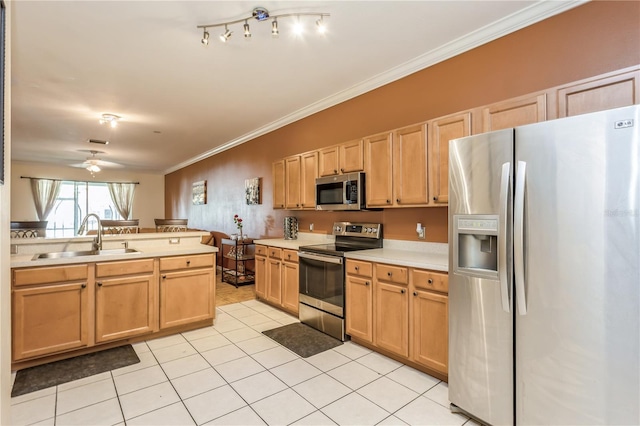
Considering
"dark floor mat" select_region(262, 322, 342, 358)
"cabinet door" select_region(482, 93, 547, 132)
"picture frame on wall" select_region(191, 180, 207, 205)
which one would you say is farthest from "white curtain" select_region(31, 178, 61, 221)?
"cabinet door" select_region(482, 93, 547, 132)

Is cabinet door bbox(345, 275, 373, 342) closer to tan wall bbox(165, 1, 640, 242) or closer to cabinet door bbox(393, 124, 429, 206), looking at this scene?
tan wall bbox(165, 1, 640, 242)

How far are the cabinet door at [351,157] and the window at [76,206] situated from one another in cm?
890

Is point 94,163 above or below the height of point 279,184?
above

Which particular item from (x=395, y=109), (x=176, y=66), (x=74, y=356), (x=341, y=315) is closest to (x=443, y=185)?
(x=395, y=109)

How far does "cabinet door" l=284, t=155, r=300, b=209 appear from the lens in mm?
4238

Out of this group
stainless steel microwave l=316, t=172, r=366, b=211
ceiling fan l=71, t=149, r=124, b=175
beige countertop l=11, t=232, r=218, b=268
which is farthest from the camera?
ceiling fan l=71, t=149, r=124, b=175

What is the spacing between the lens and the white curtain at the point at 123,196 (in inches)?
393

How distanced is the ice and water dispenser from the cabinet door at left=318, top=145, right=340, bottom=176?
6.05ft

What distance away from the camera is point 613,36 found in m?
2.00

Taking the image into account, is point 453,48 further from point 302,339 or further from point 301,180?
point 302,339

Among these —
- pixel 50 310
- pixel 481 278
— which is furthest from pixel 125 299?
pixel 481 278

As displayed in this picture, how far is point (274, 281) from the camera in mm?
4164

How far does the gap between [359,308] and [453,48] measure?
2467 millimetres

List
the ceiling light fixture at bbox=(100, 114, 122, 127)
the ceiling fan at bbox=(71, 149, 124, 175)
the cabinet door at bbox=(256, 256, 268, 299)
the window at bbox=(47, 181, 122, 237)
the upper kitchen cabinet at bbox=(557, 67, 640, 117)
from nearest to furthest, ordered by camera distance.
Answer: the upper kitchen cabinet at bbox=(557, 67, 640, 117), the cabinet door at bbox=(256, 256, 268, 299), the ceiling light fixture at bbox=(100, 114, 122, 127), the ceiling fan at bbox=(71, 149, 124, 175), the window at bbox=(47, 181, 122, 237)
